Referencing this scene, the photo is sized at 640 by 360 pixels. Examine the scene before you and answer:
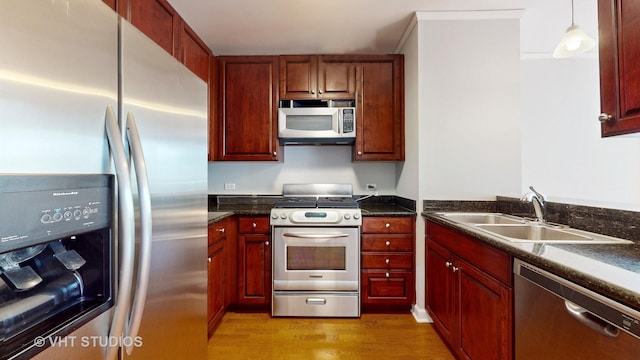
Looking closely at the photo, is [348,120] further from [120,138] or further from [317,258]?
[120,138]

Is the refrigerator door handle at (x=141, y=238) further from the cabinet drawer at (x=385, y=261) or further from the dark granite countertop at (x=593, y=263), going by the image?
the cabinet drawer at (x=385, y=261)

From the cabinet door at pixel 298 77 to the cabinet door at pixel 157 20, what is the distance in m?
0.96

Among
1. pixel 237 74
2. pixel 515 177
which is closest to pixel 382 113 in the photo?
pixel 515 177

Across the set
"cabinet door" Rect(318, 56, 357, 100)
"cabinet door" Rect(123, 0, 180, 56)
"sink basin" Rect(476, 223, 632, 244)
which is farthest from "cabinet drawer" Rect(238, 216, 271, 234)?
"sink basin" Rect(476, 223, 632, 244)

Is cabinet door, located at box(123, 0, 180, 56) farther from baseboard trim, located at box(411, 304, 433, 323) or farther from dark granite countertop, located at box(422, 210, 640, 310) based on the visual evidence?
baseboard trim, located at box(411, 304, 433, 323)

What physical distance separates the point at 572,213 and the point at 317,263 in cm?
170

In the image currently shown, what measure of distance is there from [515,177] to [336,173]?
158 centimetres

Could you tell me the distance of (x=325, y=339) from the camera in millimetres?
2031

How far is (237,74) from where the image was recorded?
2703 mm

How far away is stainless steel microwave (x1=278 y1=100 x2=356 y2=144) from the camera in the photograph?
2594mm

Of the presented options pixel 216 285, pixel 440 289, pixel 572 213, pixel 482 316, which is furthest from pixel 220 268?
pixel 572 213

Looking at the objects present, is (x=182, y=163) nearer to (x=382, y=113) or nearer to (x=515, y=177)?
(x=382, y=113)

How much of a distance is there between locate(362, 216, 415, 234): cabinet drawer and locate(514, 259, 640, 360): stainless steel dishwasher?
1.16 metres

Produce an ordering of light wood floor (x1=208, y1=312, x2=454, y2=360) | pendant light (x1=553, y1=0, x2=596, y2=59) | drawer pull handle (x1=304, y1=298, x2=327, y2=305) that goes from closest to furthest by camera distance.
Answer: pendant light (x1=553, y1=0, x2=596, y2=59) < light wood floor (x1=208, y1=312, x2=454, y2=360) < drawer pull handle (x1=304, y1=298, x2=327, y2=305)
